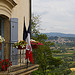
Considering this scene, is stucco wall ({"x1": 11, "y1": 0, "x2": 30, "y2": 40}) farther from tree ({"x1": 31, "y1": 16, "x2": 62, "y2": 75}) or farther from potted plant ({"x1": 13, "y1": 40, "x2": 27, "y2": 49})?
tree ({"x1": 31, "y1": 16, "x2": 62, "y2": 75})

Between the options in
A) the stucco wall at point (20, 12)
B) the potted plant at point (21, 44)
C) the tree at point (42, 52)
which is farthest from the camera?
the tree at point (42, 52)

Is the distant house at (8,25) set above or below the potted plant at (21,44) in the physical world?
above

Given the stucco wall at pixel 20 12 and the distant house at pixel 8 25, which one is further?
the stucco wall at pixel 20 12

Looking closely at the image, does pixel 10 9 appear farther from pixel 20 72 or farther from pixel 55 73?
pixel 55 73

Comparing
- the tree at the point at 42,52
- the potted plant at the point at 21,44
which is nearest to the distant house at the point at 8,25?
the potted plant at the point at 21,44

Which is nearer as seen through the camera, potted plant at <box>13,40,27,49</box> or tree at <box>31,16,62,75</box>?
potted plant at <box>13,40,27,49</box>

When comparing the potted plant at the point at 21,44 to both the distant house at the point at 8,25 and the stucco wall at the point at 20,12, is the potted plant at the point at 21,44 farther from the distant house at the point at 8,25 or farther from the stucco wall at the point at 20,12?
the stucco wall at the point at 20,12

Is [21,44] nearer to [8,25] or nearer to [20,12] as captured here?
[8,25]

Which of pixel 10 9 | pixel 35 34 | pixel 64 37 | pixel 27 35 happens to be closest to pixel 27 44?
pixel 27 35

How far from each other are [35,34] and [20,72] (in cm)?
1279

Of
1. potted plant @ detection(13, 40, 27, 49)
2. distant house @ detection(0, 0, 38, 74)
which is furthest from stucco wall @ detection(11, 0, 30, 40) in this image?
potted plant @ detection(13, 40, 27, 49)

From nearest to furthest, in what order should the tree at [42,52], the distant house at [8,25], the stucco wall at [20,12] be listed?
the distant house at [8,25] → the stucco wall at [20,12] → the tree at [42,52]

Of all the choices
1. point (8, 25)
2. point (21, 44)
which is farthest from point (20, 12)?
point (21, 44)

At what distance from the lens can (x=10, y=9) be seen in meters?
7.50
